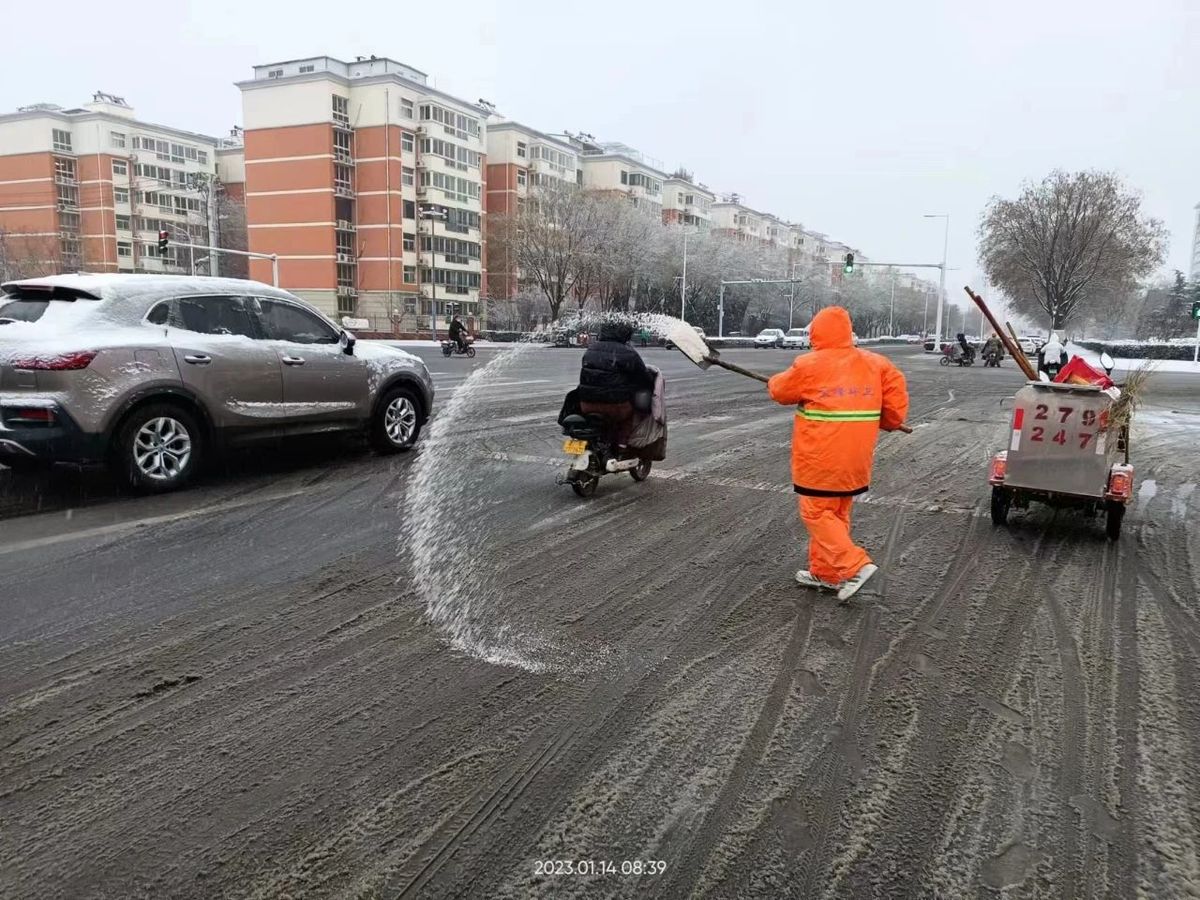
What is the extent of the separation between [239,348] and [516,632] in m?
4.75

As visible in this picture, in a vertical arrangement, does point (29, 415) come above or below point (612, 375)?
below

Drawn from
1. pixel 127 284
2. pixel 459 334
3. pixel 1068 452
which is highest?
pixel 127 284

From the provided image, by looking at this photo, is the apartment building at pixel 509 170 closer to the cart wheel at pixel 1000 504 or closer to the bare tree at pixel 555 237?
the bare tree at pixel 555 237

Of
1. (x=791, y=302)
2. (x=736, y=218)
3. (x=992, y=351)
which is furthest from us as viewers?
(x=736, y=218)

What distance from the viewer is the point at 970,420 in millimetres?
14375

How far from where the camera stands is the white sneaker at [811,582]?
4.87 meters

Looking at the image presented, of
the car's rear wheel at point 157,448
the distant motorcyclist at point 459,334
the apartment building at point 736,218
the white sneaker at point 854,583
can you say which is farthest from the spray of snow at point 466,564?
the apartment building at point 736,218

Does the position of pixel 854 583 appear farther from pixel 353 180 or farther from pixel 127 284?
pixel 353 180

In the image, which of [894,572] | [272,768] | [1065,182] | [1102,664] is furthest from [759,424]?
[1065,182]

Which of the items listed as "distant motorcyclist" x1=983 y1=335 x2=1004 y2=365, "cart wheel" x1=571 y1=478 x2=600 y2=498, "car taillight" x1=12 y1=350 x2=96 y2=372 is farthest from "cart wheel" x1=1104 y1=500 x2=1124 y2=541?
"distant motorcyclist" x1=983 y1=335 x2=1004 y2=365

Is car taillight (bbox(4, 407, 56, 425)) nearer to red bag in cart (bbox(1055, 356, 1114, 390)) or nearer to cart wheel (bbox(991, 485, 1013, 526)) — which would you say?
cart wheel (bbox(991, 485, 1013, 526))

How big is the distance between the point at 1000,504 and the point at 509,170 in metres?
76.6

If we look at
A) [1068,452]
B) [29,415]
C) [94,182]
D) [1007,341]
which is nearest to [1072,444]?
[1068,452]

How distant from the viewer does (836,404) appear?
4.59 m
